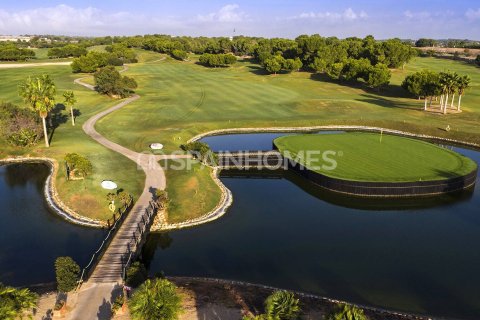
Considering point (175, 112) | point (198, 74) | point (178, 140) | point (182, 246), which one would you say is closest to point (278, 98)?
point (175, 112)

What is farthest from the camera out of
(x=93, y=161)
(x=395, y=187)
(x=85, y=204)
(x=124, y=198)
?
(x=93, y=161)

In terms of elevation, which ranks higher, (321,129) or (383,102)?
(383,102)

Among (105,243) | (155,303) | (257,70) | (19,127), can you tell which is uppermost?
(257,70)

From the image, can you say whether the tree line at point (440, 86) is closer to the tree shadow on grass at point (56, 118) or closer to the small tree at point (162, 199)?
the small tree at point (162, 199)

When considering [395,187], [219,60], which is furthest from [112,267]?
[219,60]

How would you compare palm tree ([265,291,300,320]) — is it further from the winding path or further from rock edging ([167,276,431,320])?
the winding path

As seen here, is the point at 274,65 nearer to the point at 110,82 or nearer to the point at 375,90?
the point at 375,90
